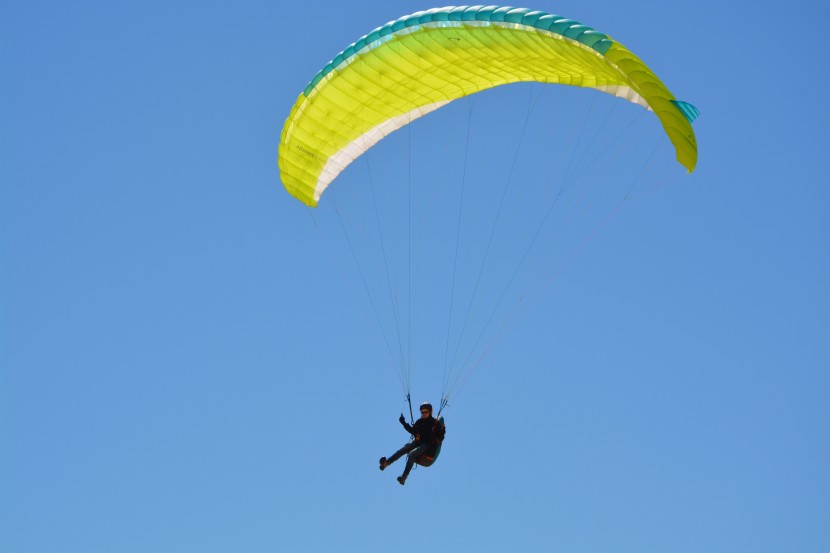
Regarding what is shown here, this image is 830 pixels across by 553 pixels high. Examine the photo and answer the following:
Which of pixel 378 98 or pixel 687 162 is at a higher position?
pixel 378 98

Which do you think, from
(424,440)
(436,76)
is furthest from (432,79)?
(424,440)

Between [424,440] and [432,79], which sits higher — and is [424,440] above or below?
below

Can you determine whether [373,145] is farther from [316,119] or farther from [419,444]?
[419,444]

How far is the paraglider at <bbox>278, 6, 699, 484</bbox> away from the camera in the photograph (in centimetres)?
2385

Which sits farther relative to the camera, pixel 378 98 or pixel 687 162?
pixel 378 98

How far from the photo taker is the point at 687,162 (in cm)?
2375

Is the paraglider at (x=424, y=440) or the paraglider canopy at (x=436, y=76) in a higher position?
the paraglider canopy at (x=436, y=76)

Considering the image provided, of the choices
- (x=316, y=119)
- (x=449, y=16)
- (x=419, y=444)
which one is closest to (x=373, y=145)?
(x=316, y=119)

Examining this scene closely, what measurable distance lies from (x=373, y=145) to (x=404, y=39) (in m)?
2.94

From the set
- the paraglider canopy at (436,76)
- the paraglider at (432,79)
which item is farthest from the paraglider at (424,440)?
the paraglider canopy at (436,76)

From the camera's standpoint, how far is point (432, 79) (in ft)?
89.3

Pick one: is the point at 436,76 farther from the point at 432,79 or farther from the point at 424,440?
the point at 424,440

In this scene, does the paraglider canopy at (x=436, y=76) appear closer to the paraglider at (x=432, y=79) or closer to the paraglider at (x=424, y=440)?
the paraglider at (x=432, y=79)

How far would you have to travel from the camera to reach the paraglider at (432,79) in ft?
78.3
